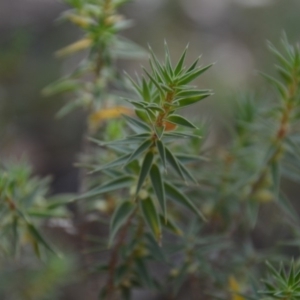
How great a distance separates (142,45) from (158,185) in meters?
2.37

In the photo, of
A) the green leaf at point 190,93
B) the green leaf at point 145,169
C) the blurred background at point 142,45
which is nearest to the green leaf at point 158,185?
the green leaf at point 145,169

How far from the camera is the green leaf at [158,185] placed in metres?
0.84

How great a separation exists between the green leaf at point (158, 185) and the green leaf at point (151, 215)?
2.4 inches

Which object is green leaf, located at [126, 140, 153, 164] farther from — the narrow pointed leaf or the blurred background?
the blurred background

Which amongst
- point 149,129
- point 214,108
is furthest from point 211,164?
point 214,108

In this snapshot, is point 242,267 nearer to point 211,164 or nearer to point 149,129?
point 211,164

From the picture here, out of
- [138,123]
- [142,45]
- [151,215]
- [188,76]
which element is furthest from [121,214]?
[142,45]

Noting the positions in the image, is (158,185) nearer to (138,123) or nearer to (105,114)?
(138,123)

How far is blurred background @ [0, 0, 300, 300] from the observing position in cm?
247

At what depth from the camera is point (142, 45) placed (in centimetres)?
314

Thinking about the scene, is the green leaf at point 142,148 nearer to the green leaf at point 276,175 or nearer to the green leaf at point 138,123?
the green leaf at point 138,123

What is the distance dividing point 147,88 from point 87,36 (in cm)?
34

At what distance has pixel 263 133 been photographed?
3.61ft

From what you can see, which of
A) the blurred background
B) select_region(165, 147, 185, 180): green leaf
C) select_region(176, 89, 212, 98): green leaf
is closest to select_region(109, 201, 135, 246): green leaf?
select_region(165, 147, 185, 180): green leaf
